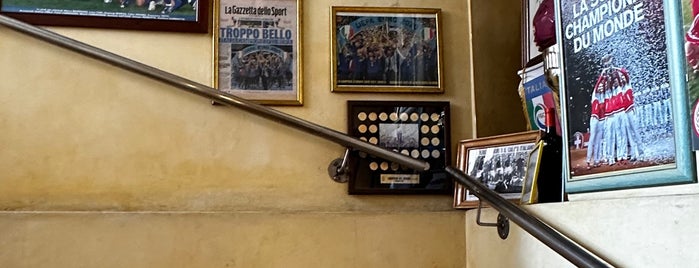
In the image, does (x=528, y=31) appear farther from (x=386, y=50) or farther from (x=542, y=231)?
(x=542, y=231)

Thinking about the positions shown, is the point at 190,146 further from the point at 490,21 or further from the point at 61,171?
the point at 490,21

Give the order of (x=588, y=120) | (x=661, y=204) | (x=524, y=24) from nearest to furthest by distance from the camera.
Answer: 1. (x=661, y=204)
2. (x=588, y=120)
3. (x=524, y=24)

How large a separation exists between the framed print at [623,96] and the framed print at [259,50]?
0.90m

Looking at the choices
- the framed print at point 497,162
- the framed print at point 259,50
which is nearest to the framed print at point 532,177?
the framed print at point 497,162

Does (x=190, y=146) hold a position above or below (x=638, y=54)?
below

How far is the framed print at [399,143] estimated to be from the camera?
208 cm

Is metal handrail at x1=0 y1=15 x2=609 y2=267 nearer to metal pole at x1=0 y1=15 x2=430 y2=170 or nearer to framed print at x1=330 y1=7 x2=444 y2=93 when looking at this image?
metal pole at x1=0 y1=15 x2=430 y2=170

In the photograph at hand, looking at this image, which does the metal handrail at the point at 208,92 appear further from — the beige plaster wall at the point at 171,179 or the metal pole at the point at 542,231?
the metal pole at the point at 542,231

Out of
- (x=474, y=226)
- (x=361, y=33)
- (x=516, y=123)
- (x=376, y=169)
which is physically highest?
(x=361, y=33)

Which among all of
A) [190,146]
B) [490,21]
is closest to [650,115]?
[490,21]

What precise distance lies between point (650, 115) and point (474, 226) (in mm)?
900

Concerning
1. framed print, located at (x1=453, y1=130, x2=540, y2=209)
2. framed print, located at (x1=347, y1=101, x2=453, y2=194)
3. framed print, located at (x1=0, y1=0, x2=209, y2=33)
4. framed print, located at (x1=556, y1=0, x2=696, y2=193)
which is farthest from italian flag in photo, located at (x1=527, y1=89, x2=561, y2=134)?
framed print, located at (x1=0, y1=0, x2=209, y2=33)

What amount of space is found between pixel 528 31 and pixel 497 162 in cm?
44

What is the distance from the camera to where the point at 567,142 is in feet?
4.78
